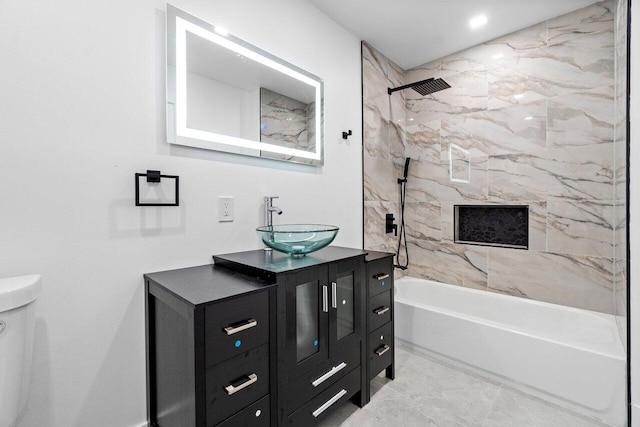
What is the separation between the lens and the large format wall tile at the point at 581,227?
6.69 ft

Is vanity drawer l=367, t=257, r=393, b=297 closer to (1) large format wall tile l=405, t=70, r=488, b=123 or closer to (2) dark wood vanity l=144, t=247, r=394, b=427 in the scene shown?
(2) dark wood vanity l=144, t=247, r=394, b=427

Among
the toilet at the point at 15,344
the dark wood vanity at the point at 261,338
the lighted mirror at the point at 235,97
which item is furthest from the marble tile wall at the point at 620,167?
the toilet at the point at 15,344

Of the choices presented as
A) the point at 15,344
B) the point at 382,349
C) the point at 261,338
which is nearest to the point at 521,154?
the point at 382,349

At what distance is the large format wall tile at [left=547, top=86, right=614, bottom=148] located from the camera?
2.03 meters

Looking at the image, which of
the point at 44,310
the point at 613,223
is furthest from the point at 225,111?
the point at 613,223

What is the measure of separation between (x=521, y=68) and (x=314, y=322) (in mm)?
2607

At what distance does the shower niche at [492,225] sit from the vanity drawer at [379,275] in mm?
1279

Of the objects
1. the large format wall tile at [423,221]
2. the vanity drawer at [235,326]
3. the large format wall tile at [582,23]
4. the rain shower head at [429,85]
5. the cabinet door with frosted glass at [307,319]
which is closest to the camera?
the vanity drawer at [235,326]

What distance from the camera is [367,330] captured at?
1.64 m

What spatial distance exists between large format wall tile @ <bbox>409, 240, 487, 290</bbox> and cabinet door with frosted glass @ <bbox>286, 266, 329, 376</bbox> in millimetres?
1845

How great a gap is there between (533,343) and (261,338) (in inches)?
64.8
